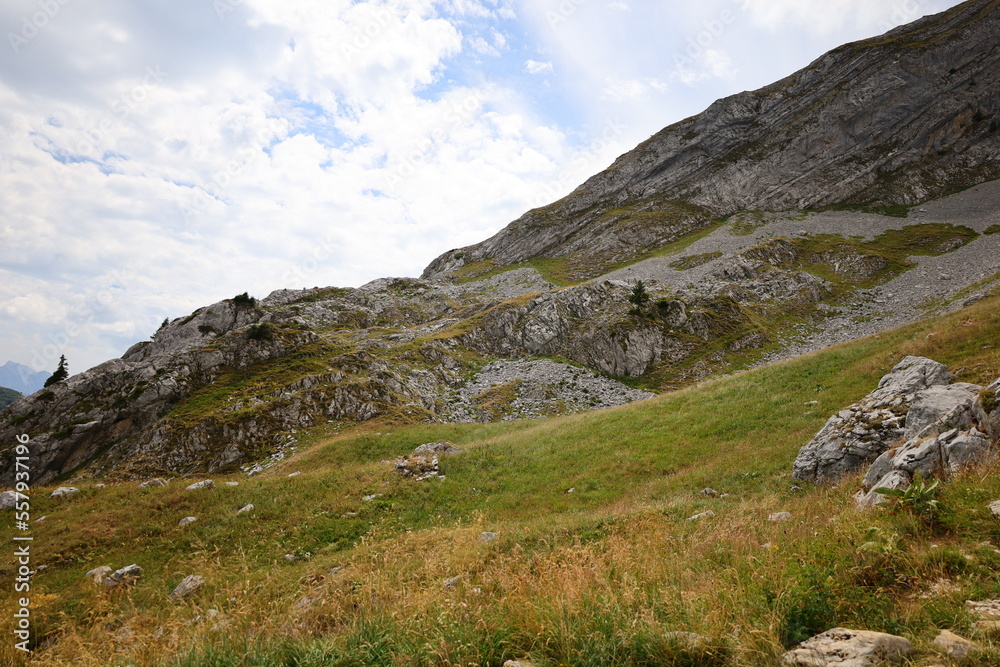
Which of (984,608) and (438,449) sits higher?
(984,608)

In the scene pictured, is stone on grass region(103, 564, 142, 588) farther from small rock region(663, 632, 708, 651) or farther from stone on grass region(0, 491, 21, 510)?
small rock region(663, 632, 708, 651)

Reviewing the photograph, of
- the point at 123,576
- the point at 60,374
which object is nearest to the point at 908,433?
the point at 123,576

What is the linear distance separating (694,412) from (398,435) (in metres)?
19.7

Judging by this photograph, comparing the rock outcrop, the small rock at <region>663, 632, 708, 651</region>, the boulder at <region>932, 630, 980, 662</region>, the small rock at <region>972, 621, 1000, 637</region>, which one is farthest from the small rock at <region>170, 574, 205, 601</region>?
the rock outcrop

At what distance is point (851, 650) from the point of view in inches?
147

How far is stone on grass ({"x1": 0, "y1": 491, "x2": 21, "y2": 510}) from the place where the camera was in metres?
16.3

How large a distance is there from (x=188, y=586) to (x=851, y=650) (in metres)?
13.4

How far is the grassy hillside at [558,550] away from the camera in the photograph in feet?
15.1

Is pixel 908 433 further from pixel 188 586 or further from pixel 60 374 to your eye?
pixel 60 374

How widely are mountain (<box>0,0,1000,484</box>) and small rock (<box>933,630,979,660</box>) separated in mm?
34069

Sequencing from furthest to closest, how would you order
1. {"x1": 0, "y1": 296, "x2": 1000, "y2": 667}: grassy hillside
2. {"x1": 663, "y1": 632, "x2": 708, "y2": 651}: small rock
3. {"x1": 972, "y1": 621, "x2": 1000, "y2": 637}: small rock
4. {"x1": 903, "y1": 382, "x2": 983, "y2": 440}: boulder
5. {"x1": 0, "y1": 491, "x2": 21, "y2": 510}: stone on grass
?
{"x1": 0, "y1": 491, "x2": 21, "y2": 510}: stone on grass → {"x1": 903, "y1": 382, "x2": 983, "y2": 440}: boulder → {"x1": 0, "y1": 296, "x2": 1000, "y2": 667}: grassy hillside → {"x1": 663, "y1": 632, "x2": 708, "y2": 651}: small rock → {"x1": 972, "y1": 621, "x2": 1000, "y2": 637}: small rock

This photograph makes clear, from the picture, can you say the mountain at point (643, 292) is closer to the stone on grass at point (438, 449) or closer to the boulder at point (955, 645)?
the stone on grass at point (438, 449)

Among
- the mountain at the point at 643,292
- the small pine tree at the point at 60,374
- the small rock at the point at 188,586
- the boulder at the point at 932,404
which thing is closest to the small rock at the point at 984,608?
the boulder at the point at 932,404

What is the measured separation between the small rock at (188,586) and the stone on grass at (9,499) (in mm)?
12650
